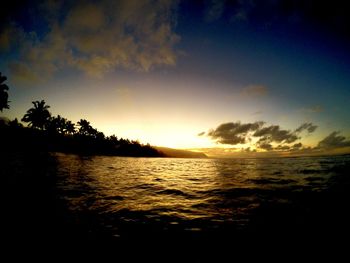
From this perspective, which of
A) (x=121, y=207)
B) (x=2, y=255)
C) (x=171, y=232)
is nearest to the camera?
(x=2, y=255)

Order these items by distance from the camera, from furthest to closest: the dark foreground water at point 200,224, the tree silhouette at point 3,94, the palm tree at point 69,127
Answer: the palm tree at point 69,127 → the tree silhouette at point 3,94 → the dark foreground water at point 200,224

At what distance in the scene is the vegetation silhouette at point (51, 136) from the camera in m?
84.4

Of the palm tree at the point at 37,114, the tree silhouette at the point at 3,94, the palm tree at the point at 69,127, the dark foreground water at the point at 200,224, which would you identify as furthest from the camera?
the palm tree at the point at 69,127

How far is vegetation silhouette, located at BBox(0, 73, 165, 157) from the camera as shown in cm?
8444

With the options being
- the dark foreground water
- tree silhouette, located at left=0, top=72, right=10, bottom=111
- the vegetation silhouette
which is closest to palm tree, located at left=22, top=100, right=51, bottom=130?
the vegetation silhouette

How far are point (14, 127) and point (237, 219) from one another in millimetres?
129864

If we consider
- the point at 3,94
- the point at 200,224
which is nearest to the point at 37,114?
the point at 3,94

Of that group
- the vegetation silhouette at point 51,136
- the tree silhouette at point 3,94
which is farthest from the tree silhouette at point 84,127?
the tree silhouette at point 3,94

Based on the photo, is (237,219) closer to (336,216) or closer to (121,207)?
(336,216)

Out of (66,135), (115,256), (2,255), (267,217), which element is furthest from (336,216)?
(66,135)

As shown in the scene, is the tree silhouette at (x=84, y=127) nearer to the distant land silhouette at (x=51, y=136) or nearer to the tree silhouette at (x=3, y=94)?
the distant land silhouette at (x=51, y=136)

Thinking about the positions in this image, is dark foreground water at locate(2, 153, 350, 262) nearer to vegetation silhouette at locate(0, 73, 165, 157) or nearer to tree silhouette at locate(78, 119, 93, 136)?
vegetation silhouette at locate(0, 73, 165, 157)

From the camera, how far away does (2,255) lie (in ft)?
15.4

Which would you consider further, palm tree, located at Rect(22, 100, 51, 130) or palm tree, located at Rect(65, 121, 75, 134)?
palm tree, located at Rect(65, 121, 75, 134)
